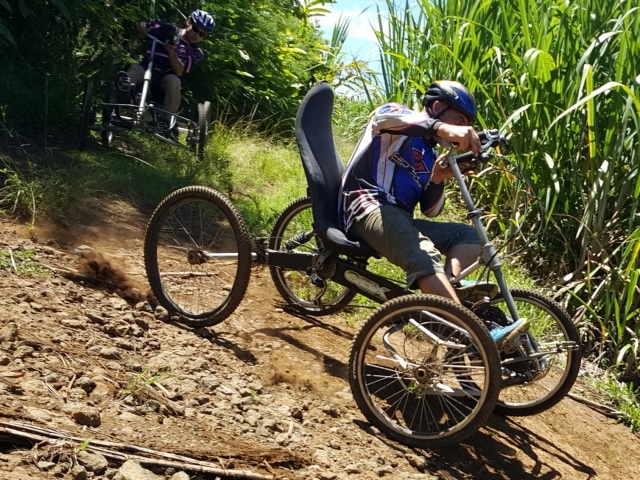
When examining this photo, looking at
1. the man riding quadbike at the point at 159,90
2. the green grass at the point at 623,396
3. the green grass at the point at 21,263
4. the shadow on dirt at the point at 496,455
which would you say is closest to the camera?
the shadow on dirt at the point at 496,455

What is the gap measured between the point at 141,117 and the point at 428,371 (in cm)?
435

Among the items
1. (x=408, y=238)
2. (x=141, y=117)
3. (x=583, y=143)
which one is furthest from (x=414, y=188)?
(x=141, y=117)

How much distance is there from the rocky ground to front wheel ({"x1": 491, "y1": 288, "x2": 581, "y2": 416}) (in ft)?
0.42

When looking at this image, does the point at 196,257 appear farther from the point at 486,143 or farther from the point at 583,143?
the point at 583,143

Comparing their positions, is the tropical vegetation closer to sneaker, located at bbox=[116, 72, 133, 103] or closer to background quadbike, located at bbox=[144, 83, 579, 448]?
sneaker, located at bbox=[116, 72, 133, 103]

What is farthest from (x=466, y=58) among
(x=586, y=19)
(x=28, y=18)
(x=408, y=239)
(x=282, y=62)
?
(x=282, y=62)

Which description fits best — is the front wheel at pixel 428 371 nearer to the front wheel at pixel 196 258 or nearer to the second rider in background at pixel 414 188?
the second rider in background at pixel 414 188

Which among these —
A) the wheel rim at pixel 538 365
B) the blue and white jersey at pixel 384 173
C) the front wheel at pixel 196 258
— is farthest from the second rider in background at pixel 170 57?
the wheel rim at pixel 538 365

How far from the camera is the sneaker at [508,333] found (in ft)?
10.9

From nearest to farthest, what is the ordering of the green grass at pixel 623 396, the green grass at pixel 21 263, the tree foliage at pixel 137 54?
the green grass at pixel 21 263 < the green grass at pixel 623 396 < the tree foliage at pixel 137 54

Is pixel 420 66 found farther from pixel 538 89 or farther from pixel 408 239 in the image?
pixel 408 239

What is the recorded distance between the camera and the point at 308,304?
4621 millimetres

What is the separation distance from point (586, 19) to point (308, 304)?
2458 millimetres

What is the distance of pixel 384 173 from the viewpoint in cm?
378
